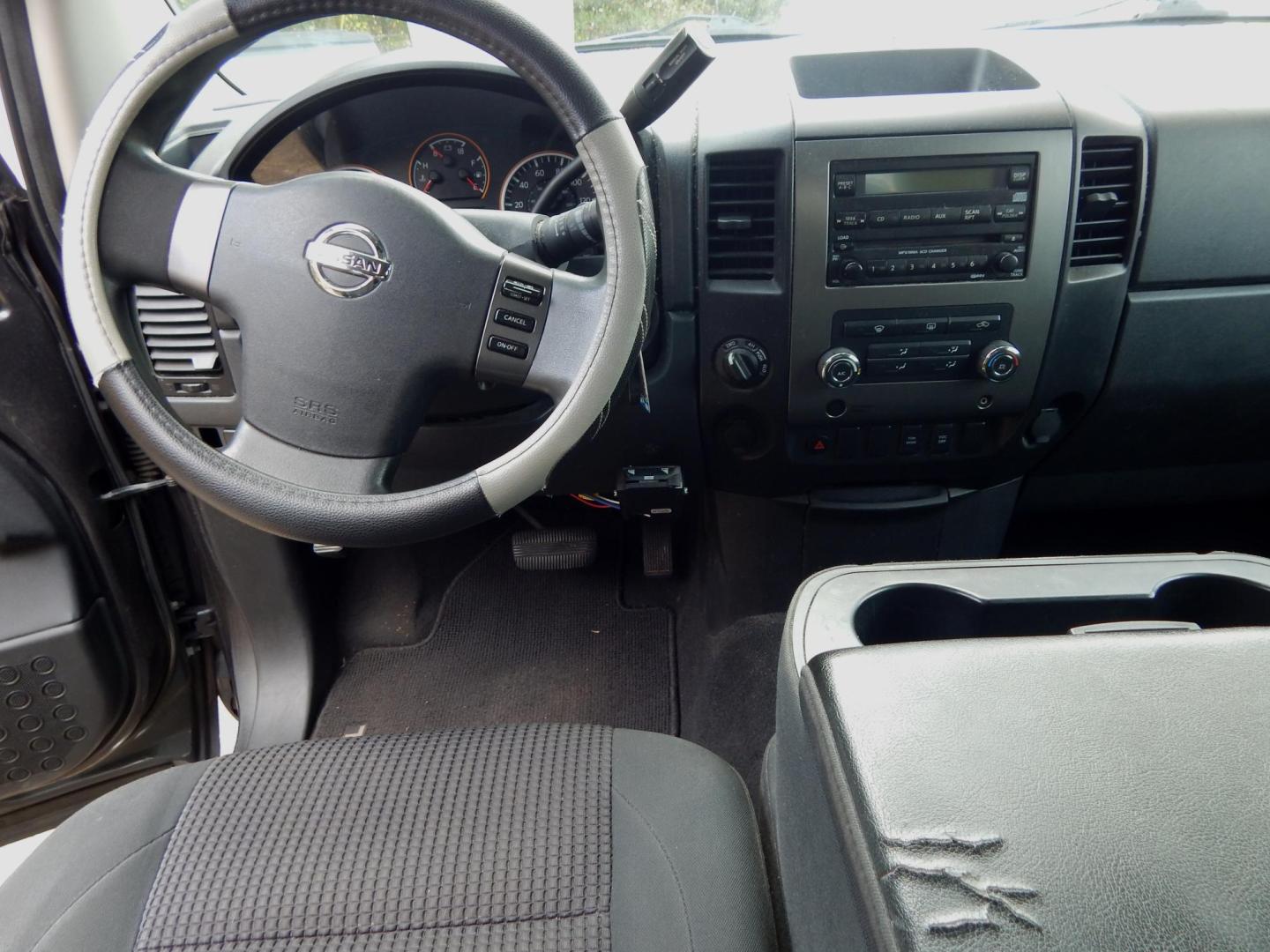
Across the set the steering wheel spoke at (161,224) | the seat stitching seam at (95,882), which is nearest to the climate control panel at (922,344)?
the steering wheel spoke at (161,224)

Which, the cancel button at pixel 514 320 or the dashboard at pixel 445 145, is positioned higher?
the dashboard at pixel 445 145

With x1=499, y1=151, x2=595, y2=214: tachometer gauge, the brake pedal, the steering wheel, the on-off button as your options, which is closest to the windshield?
x1=499, y1=151, x2=595, y2=214: tachometer gauge

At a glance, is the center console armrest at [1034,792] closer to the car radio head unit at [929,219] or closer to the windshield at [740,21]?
the car radio head unit at [929,219]

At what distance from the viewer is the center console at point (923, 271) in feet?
3.53

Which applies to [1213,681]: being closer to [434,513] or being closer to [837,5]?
[434,513]

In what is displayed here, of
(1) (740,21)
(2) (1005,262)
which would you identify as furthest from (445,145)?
(2) (1005,262)

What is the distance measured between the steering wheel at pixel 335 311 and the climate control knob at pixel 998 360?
56 cm

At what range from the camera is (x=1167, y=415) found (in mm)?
1323

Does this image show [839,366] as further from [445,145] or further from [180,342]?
[180,342]

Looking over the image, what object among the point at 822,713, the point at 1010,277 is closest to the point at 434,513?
the point at 822,713

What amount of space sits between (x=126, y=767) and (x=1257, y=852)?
154 centimetres

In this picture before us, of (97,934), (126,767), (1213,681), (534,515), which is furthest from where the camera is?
(534,515)

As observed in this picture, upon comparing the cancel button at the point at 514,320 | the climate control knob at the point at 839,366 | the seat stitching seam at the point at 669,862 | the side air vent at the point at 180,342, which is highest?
the cancel button at the point at 514,320

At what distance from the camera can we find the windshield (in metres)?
1.21
